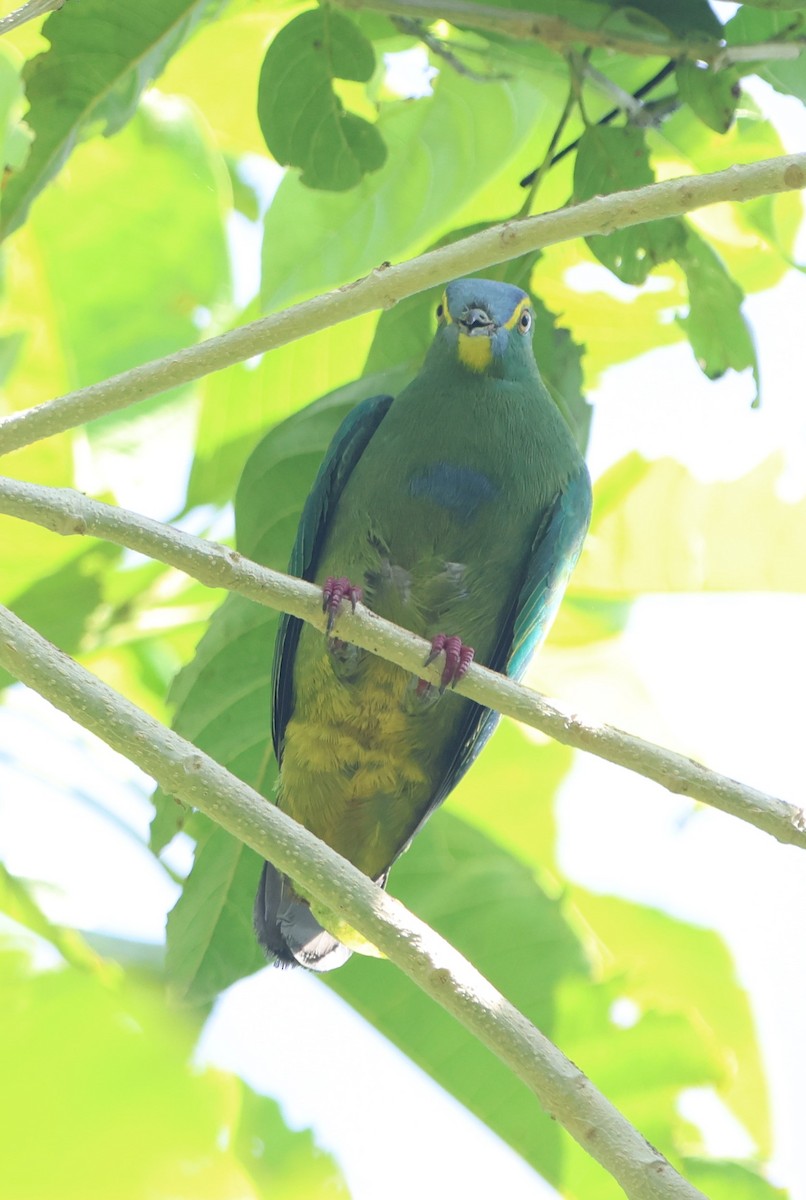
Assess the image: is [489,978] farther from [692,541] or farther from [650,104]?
[650,104]

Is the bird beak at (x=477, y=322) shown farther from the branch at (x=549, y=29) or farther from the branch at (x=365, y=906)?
the branch at (x=365, y=906)

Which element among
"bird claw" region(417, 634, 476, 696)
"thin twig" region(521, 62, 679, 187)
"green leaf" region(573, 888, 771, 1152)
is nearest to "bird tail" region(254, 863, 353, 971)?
"bird claw" region(417, 634, 476, 696)

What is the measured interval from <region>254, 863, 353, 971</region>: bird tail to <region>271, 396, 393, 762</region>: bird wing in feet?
1.31

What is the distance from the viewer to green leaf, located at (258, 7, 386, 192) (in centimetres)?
297

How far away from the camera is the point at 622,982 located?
141 inches

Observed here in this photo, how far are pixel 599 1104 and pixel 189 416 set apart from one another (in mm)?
2958

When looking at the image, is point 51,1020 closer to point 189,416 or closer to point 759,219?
point 759,219

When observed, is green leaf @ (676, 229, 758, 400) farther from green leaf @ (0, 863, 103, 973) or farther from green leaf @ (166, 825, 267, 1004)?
green leaf @ (0, 863, 103, 973)

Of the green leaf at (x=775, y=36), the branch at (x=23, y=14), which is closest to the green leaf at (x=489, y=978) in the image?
the green leaf at (x=775, y=36)

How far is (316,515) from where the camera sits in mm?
3568

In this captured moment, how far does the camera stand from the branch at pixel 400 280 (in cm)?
204

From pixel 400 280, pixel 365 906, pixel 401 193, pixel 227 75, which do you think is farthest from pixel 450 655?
pixel 227 75

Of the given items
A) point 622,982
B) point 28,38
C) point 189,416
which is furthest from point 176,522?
point 622,982

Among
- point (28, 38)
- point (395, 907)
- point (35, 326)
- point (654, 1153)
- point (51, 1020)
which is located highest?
point (28, 38)
